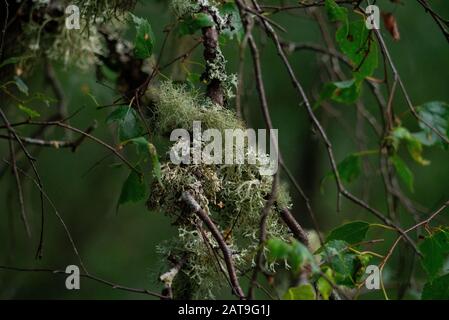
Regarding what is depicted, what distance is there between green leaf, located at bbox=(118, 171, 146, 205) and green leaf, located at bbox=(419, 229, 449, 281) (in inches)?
22.3

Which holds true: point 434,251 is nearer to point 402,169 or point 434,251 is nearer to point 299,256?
point 402,169

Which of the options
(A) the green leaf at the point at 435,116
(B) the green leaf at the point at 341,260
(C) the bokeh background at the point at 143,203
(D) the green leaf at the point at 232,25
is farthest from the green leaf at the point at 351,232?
(C) the bokeh background at the point at 143,203

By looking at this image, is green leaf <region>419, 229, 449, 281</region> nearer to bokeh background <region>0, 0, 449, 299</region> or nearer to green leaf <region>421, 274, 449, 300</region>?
green leaf <region>421, 274, 449, 300</region>

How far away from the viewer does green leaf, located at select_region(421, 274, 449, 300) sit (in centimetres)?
131

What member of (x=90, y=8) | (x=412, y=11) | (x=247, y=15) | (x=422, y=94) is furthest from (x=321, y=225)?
(x=247, y=15)

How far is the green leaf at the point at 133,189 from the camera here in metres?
1.33

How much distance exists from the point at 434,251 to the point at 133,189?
0.61 meters

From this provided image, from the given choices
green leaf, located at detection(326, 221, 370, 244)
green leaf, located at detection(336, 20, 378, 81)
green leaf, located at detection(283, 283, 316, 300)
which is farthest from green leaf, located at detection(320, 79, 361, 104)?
green leaf, located at detection(283, 283, 316, 300)

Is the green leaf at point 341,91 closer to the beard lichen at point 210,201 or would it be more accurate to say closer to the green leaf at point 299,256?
the beard lichen at point 210,201

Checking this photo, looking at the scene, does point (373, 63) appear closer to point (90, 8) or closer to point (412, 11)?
point (90, 8)

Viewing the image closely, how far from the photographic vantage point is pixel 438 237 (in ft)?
4.30

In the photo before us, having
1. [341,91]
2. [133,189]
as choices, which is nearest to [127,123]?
[133,189]

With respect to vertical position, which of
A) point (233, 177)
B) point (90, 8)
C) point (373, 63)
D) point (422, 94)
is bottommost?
point (233, 177)
